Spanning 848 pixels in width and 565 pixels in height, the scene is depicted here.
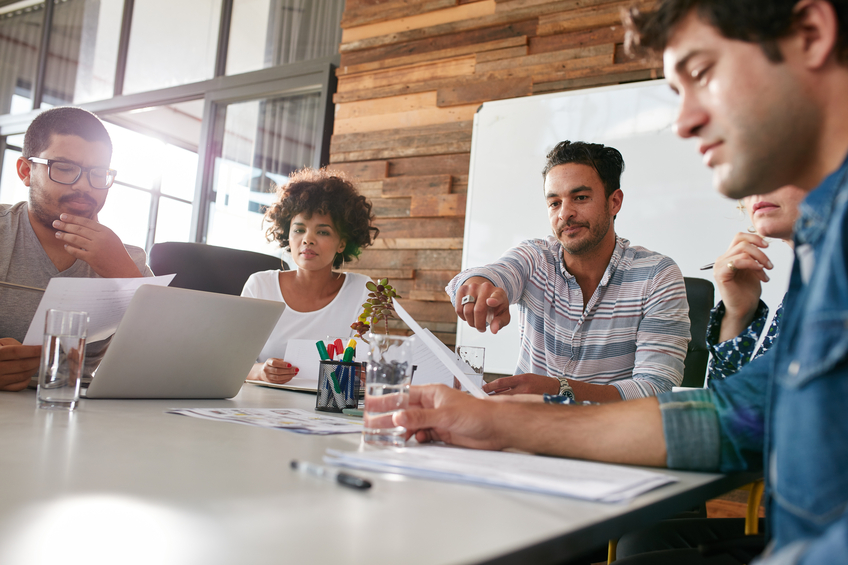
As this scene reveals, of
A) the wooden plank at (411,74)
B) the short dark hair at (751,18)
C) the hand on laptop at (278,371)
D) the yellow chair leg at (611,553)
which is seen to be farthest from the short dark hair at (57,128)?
the wooden plank at (411,74)

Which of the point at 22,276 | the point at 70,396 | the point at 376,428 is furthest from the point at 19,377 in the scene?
the point at 376,428

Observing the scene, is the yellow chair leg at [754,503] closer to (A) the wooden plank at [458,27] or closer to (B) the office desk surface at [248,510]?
(B) the office desk surface at [248,510]

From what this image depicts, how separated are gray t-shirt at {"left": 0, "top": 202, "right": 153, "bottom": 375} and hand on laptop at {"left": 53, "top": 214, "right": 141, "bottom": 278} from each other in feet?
0.52

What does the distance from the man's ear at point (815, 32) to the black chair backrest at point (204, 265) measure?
75.6 inches

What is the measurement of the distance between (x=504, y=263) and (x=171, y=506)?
53.2 inches

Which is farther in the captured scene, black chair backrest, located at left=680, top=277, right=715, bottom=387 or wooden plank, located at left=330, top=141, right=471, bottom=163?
wooden plank, located at left=330, top=141, right=471, bottom=163

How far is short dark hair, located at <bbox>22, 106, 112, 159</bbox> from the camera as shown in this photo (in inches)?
59.7

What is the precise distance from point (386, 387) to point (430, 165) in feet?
9.14

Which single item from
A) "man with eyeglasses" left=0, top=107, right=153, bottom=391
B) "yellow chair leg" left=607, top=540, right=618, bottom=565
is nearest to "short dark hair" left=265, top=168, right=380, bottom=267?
"man with eyeglasses" left=0, top=107, right=153, bottom=391

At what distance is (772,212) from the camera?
1.23 metres

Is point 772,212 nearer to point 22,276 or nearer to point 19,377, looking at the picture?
point 19,377

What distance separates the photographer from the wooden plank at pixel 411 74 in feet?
11.2

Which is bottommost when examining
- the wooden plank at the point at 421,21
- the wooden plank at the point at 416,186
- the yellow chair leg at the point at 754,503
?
the yellow chair leg at the point at 754,503

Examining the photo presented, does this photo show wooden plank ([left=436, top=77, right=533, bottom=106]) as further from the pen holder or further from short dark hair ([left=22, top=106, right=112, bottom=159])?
the pen holder
